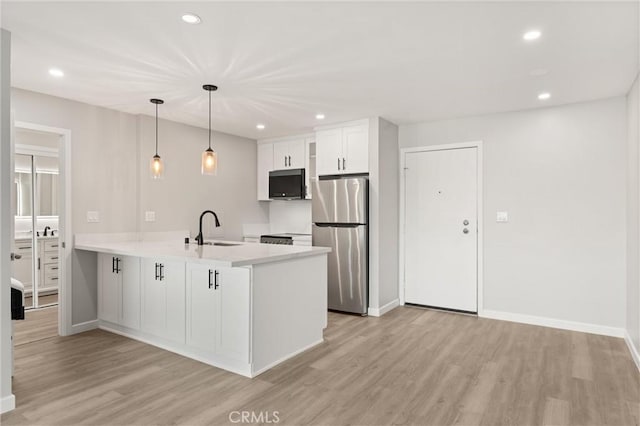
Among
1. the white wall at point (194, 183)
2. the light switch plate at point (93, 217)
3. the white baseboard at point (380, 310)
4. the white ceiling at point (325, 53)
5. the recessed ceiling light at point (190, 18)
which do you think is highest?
the recessed ceiling light at point (190, 18)

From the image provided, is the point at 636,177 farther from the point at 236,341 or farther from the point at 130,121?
the point at 130,121

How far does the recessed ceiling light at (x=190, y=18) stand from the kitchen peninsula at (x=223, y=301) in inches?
59.6

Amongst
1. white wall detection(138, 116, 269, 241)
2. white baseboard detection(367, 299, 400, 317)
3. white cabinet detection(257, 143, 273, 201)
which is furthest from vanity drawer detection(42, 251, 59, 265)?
white baseboard detection(367, 299, 400, 317)

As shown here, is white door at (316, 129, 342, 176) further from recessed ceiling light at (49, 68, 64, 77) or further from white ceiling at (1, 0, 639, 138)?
recessed ceiling light at (49, 68, 64, 77)

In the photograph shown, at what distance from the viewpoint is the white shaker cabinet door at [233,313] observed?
280 centimetres

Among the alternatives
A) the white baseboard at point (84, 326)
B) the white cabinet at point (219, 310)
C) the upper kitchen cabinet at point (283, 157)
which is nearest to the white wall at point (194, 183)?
the upper kitchen cabinet at point (283, 157)

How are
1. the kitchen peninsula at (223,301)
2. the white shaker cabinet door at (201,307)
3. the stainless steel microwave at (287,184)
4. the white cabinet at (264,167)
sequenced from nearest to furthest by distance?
the kitchen peninsula at (223,301), the white shaker cabinet door at (201,307), the stainless steel microwave at (287,184), the white cabinet at (264,167)

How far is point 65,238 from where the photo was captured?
3.86 metres

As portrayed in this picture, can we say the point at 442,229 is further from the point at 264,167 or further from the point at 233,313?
the point at 233,313

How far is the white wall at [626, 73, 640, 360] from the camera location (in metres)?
3.13

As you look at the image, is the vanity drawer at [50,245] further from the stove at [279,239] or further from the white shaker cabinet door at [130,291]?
the stove at [279,239]

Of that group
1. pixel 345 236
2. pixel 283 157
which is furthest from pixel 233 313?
pixel 283 157

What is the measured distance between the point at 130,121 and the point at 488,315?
4652 millimetres

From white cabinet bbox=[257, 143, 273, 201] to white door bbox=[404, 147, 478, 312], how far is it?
2.11 metres
